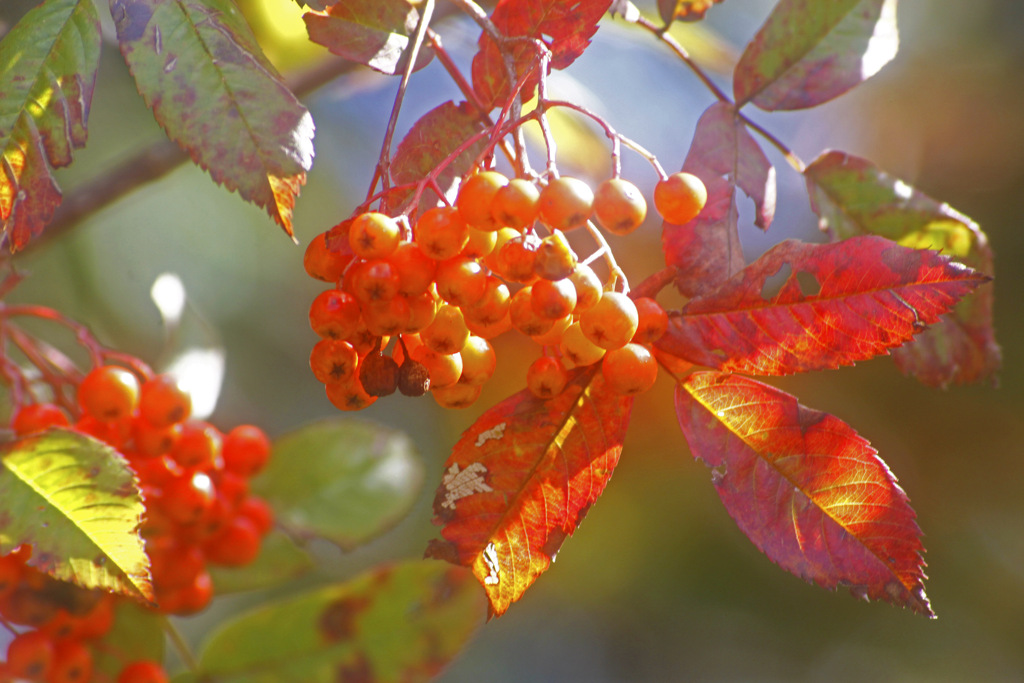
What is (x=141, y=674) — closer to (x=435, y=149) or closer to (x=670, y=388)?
(x=435, y=149)

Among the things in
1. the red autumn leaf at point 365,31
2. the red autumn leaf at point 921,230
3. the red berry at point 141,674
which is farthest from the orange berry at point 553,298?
the red berry at point 141,674

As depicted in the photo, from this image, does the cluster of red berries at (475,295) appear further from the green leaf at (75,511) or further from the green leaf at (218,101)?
the green leaf at (75,511)

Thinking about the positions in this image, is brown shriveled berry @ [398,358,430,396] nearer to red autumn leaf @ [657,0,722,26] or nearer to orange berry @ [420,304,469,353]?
orange berry @ [420,304,469,353]

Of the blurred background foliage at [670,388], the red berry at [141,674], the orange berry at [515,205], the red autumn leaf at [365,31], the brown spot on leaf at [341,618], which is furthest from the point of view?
the blurred background foliage at [670,388]

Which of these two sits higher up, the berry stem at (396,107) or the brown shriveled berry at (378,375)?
the berry stem at (396,107)

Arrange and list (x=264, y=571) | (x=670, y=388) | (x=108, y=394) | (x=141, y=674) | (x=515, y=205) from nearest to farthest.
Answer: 1. (x=515, y=205)
2. (x=108, y=394)
3. (x=141, y=674)
4. (x=264, y=571)
5. (x=670, y=388)

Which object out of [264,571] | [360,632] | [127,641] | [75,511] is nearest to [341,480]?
[264,571]

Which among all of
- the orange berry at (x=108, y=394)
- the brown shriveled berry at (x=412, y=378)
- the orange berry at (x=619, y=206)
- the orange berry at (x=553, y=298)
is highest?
the orange berry at (x=619, y=206)

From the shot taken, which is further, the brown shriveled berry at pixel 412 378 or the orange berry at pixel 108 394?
the orange berry at pixel 108 394
